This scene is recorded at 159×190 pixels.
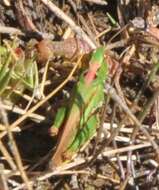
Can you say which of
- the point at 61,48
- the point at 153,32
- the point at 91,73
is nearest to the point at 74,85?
the point at 91,73

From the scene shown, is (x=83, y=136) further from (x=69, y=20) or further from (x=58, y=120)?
(x=69, y=20)

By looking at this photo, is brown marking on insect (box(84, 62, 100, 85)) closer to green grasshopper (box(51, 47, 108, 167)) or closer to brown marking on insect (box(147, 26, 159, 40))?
green grasshopper (box(51, 47, 108, 167))

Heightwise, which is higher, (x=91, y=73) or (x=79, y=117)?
(x=91, y=73)

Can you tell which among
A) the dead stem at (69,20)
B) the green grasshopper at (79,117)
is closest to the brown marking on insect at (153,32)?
the dead stem at (69,20)

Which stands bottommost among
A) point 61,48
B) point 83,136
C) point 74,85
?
point 83,136

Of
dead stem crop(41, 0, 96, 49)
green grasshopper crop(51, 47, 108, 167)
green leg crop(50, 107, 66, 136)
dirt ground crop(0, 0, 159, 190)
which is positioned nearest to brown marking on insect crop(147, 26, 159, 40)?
dirt ground crop(0, 0, 159, 190)
